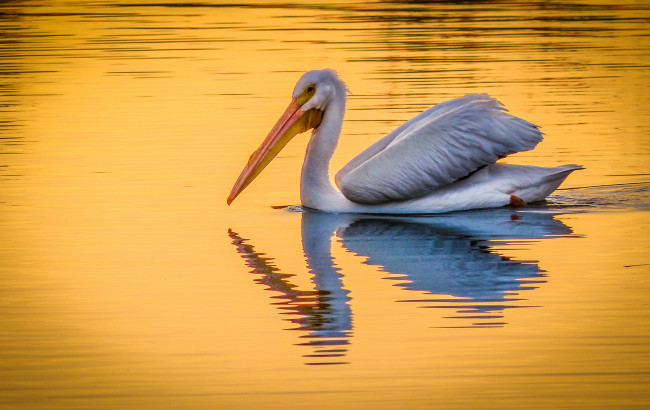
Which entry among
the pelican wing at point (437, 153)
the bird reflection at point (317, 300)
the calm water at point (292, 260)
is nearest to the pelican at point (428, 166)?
the pelican wing at point (437, 153)

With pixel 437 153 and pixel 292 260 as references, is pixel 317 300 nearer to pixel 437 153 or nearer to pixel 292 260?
pixel 292 260

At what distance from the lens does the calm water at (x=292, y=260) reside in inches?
190

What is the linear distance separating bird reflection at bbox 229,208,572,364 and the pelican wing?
190 millimetres

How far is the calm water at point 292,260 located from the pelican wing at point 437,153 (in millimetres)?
218

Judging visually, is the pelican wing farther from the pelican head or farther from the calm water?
the pelican head

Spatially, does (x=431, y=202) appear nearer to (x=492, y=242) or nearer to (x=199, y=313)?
(x=492, y=242)

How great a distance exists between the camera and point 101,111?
500 inches

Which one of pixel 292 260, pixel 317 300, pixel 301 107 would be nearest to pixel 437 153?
pixel 301 107

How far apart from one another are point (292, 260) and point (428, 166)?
1.51 m

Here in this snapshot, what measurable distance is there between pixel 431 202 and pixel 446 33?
470 inches

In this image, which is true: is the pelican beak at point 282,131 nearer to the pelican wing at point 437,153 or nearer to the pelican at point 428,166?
the pelican at point 428,166

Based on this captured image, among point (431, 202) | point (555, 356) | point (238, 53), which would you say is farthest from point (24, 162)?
point (238, 53)

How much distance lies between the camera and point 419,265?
6.65 m

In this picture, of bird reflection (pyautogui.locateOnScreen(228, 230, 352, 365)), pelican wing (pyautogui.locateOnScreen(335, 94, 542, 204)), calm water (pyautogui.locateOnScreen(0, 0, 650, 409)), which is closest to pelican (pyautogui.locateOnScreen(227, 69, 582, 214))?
pelican wing (pyautogui.locateOnScreen(335, 94, 542, 204))
